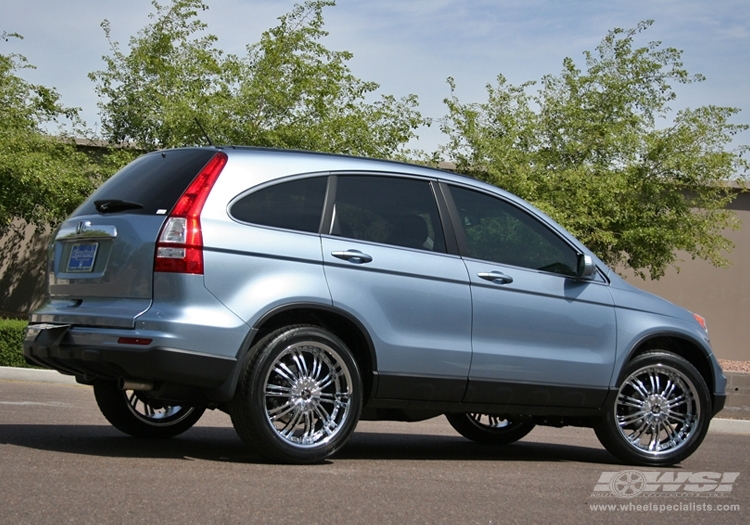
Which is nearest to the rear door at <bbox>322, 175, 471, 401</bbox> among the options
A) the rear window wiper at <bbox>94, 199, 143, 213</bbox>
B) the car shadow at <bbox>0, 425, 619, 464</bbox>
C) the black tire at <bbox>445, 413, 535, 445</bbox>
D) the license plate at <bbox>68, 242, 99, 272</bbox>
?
the car shadow at <bbox>0, 425, 619, 464</bbox>

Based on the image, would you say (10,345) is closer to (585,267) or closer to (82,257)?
(82,257)

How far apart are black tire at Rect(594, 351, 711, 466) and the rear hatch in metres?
3.40

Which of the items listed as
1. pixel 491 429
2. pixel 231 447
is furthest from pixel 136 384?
pixel 491 429

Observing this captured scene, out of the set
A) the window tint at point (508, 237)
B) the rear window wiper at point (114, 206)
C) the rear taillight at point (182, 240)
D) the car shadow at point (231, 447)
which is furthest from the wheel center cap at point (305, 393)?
the window tint at point (508, 237)

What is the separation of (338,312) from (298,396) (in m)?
0.53

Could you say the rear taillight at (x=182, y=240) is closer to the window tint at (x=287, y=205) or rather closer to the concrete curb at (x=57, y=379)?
the window tint at (x=287, y=205)

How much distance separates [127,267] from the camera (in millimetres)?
5605

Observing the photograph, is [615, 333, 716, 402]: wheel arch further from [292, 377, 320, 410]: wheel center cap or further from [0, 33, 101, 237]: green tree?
[0, 33, 101, 237]: green tree

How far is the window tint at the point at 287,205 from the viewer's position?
19.0 ft

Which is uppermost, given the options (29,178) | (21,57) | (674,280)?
(21,57)

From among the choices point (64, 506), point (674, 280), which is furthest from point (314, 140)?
point (64, 506)

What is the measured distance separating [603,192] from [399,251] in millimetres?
15222

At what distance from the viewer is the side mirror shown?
699 cm

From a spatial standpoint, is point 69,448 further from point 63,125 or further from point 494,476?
point 63,125
